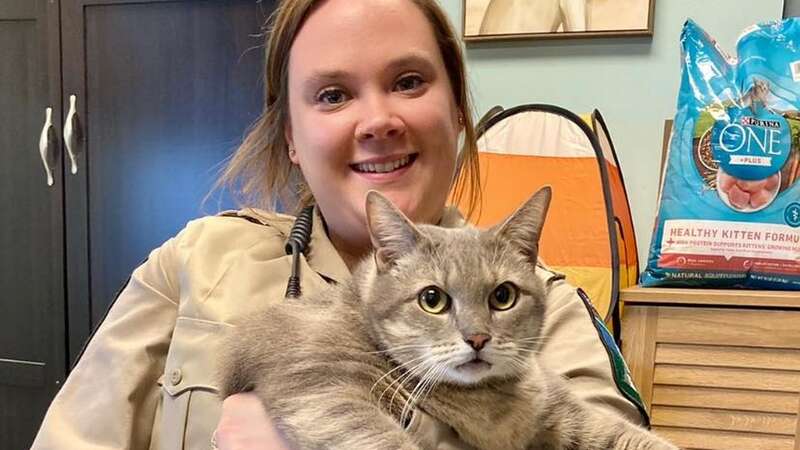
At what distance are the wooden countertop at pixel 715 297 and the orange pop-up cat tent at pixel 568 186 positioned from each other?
0.40ft

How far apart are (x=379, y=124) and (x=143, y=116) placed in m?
1.94

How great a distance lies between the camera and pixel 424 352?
813 millimetres

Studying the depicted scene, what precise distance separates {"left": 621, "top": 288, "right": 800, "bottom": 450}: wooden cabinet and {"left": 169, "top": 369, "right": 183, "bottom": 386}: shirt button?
104cm

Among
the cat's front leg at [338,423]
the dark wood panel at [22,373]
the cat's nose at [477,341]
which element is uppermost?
the cat's nose at [477,341]

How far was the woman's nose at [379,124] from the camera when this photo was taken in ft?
3.37

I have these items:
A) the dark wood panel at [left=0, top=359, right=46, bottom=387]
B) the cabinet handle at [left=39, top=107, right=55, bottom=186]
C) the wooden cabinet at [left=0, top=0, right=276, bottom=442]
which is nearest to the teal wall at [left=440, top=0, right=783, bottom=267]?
the wooden cabinet at [left=0, top=0, right=276, bottom=442]

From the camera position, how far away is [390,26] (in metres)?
1.06

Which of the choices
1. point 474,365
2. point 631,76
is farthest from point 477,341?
point 631,76

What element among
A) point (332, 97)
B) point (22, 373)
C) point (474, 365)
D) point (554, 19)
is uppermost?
point (554, 19)

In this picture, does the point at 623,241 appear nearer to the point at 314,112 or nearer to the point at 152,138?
the point at 314,112

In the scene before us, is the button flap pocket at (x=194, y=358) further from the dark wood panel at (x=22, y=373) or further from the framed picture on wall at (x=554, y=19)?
the dark wood panel at (x=22, y=373)

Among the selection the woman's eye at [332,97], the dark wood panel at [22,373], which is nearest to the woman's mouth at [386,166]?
the woman's eye at [332,97]

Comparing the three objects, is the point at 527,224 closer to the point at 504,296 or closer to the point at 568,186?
the point at 504,296

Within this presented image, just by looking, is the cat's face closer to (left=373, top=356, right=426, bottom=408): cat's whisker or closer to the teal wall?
(left=373, top=356, right=426, bottom=408): cat's whisker
